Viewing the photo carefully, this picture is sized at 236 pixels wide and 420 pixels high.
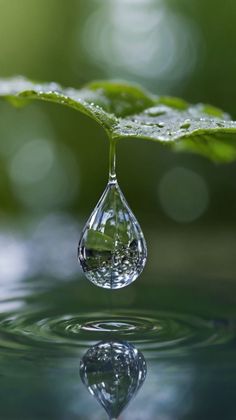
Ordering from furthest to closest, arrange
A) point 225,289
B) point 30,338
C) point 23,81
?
point 225,289
point 23,81
point 30,338

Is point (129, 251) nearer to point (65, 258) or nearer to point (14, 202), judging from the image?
point (65, 258)

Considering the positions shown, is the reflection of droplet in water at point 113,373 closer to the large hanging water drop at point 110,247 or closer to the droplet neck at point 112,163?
the large hanging water drop at point 110,247

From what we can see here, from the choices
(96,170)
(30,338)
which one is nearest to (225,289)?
(30,338)

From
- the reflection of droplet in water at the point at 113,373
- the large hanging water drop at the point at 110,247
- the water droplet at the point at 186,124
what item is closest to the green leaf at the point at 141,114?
the water droplet at the point at 186,124

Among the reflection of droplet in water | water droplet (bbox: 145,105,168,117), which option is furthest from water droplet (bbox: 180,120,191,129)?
the reflection of droplet in water

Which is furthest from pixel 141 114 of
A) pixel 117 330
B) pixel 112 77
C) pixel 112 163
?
pixel 112 77

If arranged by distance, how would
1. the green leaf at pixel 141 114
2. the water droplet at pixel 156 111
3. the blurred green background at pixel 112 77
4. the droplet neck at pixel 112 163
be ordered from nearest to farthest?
the green leaf at pixel 141 114, the droplet neck at pixel 112 163, the water droplet at pixel 156 111, the blurred green background at pixel 112 77
